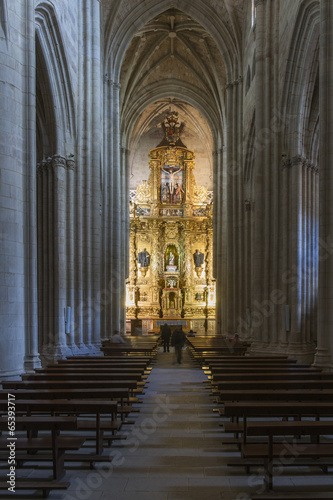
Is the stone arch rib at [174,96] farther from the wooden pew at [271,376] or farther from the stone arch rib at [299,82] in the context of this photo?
the wooden pew at [271,376]

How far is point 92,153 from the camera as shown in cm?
1958

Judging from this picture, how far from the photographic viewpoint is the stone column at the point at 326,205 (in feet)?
39.5

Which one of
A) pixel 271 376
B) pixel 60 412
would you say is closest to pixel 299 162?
pixel 271 376

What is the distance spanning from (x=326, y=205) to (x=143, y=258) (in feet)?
107

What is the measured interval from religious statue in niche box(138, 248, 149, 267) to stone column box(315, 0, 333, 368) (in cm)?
3236

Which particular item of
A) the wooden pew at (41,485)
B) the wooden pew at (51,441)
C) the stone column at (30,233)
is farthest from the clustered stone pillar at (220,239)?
the wooden pew at (41,485)

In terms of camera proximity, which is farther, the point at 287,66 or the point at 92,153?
the point at 92,153

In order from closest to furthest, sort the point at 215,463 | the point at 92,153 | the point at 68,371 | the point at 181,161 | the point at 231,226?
1. the point at 215,463
2. the point at 68,371
3. the point at 92,153
4. the point at 231,226
5. the point at 181,161

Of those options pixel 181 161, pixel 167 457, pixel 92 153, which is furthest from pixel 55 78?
pixel 181 161

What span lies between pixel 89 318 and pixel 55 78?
8.49m

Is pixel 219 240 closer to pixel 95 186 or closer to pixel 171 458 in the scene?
pixel 95 186

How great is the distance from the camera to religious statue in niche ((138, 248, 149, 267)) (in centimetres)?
4419

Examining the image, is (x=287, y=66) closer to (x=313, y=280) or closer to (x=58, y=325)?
(x=313, y=280)

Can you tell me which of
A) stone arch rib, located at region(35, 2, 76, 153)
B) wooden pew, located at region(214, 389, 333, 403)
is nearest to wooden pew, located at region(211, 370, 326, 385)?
wooden pew, located at region(214, 389, 333, 403)
